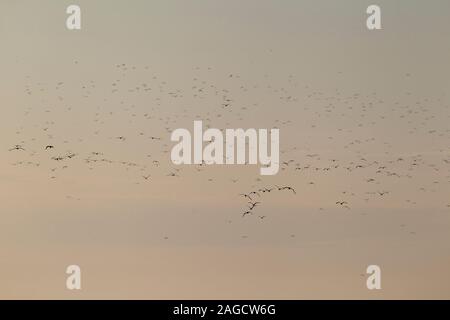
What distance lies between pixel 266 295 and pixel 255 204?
1.63 feet

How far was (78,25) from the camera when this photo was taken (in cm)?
533

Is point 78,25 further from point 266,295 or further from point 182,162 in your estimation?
point 266,295
